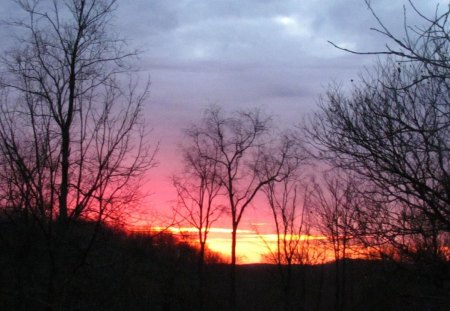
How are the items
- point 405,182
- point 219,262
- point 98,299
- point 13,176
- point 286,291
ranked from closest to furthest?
point 405,182
point 13,176
point 98,299
point 286,291
point 219,262

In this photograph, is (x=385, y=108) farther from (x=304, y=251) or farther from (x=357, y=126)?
(x=304, y=251)

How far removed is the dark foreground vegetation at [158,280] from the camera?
13062 mm

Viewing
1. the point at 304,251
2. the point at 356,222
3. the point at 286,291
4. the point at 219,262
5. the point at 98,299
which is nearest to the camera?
the point at 356,222

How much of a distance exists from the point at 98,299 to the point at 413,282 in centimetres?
1900

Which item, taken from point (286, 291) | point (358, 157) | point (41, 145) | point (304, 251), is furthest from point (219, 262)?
point (358, 157)

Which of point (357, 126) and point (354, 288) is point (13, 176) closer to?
point (357, 126)

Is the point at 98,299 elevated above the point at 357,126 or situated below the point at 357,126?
below

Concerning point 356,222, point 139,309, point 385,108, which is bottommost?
point 139,309

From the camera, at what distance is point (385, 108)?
964cm

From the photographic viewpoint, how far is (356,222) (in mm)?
10609

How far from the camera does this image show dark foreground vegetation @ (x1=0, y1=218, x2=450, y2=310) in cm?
1306

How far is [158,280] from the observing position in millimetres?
36844

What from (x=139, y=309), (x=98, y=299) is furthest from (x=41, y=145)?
(x=139, y=309)

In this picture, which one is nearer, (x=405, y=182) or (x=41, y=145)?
(x=405, y=182)
